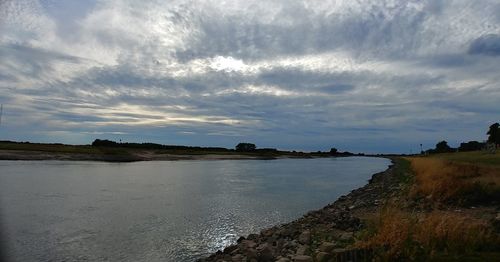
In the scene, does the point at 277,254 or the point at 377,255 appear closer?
the point at 377,255

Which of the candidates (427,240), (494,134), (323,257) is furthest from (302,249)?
(494,134)

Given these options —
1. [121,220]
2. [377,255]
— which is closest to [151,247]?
[121,220]

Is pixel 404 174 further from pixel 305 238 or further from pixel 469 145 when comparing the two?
pixel 469 145

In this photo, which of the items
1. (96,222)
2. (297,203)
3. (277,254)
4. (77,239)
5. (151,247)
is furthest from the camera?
(297,203)

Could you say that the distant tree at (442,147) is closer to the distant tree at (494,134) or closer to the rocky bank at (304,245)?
the distant tree at (494,134)

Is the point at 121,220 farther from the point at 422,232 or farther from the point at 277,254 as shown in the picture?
the point at 422,232

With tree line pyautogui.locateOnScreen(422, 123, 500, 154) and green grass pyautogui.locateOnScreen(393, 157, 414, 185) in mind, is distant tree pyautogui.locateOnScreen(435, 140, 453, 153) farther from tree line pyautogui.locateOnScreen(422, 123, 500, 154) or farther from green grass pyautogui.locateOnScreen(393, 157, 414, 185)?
green grass pyautogui.locateOnScreen(393, 157, 414, 185)

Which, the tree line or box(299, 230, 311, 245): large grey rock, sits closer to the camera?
box(299, 230, 311, 245): large grey rock

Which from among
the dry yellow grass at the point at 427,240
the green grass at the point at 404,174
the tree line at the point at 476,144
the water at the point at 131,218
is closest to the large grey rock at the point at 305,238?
the water at the point at 131,218

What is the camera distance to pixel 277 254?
44.7 ft

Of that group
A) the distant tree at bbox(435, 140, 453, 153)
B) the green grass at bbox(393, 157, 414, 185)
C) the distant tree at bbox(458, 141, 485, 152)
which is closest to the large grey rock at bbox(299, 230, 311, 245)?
the green grass at bbox(393, 157, 414, 185)

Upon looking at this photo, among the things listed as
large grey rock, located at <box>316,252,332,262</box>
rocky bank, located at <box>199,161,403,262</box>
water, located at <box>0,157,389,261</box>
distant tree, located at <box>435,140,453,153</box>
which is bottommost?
water, located at <box>0,157,389,261</box>

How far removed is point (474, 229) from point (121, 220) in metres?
17.6

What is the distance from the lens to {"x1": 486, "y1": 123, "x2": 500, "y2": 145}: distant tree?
11034cm
